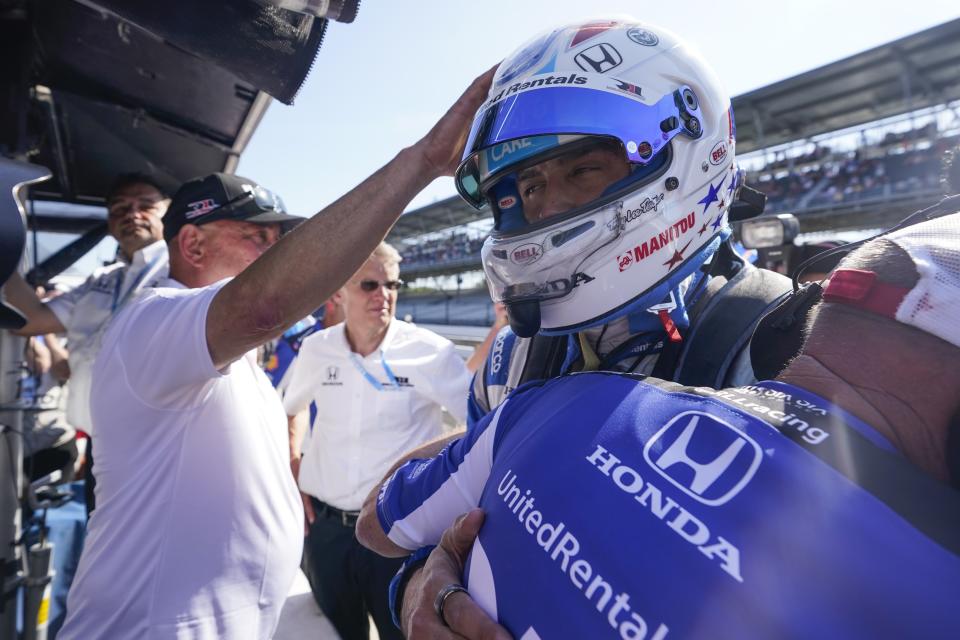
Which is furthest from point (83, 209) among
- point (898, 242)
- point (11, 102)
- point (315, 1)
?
point (898, 242)

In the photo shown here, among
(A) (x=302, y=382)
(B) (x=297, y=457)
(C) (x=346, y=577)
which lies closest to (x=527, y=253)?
(C) (x=346, y=577)

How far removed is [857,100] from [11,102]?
21126 mm

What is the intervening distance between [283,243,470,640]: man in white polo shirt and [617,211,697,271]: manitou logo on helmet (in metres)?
1.95

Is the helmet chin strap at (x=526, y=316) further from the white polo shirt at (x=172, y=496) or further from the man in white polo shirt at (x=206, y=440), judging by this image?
the white polo shirt at (x=172, y=496)

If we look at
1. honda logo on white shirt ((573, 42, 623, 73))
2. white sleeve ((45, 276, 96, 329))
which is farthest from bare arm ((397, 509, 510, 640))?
white sleeve ((45, 276, 96, 329))

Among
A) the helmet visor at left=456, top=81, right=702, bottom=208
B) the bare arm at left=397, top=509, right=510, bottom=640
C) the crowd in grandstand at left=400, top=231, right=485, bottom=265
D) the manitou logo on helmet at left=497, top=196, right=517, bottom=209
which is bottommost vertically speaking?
the crowd in grandstand at left=400, top=231, right=485, bottom=265

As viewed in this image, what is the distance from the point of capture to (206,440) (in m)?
1.55

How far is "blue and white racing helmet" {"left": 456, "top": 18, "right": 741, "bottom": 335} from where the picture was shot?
3.72 feet

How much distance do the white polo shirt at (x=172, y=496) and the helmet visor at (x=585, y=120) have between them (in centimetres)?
88

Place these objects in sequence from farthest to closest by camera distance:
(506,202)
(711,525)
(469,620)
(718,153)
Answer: (506,202), (718,153), (469,620), (711,525)

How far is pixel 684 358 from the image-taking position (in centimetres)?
108

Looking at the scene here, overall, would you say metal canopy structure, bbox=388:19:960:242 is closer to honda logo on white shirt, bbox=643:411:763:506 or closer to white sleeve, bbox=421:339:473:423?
white sleeve, bbox=421:339:473:423

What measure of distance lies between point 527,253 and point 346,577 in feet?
7.16

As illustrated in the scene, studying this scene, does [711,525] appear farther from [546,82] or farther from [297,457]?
A: [297,457]
